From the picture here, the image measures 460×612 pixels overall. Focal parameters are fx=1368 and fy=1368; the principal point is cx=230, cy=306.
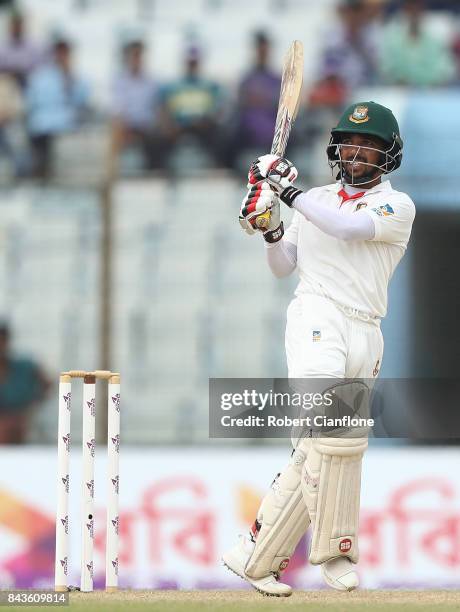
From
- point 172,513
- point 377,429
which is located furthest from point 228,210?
point 377,429

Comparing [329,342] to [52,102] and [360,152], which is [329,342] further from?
[52,102]

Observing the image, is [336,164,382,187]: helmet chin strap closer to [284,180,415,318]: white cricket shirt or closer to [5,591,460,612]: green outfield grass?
[284,180,415,318]: white cricket shirt

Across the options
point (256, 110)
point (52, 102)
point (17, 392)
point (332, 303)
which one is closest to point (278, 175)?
point (332, 303)

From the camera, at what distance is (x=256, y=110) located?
8.06 m

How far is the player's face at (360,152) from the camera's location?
3.99 m

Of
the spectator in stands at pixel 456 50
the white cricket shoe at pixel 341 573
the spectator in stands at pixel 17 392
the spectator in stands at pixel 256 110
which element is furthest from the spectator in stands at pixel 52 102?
the white cricket shoe at pixel 341 573

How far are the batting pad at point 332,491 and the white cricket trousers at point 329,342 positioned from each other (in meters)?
0.20

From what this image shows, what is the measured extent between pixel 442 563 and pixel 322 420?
1786 millimetres

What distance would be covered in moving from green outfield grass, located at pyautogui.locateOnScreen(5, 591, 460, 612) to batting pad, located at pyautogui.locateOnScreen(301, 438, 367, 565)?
0.52 ft

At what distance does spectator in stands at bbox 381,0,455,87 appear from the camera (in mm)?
8500

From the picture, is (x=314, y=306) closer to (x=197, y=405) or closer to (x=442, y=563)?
(x=442, y=563)

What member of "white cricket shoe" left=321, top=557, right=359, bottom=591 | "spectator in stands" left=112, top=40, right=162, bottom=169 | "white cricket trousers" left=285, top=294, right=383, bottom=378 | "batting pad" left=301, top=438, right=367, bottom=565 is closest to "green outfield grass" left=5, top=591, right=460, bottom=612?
"white cricket shoe" left=321, top=557, right=359, bottom=591

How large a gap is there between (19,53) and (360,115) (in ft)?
17.5

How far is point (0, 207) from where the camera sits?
23.9 ft
